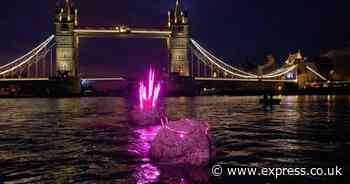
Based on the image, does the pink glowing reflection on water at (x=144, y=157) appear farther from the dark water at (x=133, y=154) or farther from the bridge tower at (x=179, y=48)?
the bridge tower at (x=179, y=48)

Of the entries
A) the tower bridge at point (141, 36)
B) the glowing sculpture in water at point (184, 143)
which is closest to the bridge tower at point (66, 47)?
the tower bridge at point (141, 36)

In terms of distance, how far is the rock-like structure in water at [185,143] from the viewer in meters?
9.50

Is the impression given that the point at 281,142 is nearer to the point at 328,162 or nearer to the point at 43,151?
the point at 328,162

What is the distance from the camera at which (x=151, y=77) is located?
23.3 meters

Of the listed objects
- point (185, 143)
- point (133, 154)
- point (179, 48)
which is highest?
point (179, 48)

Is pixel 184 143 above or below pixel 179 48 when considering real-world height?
below

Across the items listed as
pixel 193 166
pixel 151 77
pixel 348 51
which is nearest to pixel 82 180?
pixel 193 166

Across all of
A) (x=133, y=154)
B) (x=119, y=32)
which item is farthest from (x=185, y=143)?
(x=119, y=32)

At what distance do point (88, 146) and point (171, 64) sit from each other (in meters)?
80.6

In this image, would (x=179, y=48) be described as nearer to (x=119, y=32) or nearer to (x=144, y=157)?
(x=119, y=32)

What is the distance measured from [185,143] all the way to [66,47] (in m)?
85.2

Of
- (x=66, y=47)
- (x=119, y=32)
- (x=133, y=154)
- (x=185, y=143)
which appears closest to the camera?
(x=185, y=143)

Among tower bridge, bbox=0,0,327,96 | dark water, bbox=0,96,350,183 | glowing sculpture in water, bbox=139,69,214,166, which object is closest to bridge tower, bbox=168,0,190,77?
tower bridge, bbox=0,0,327,96

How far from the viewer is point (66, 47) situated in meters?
91.8
